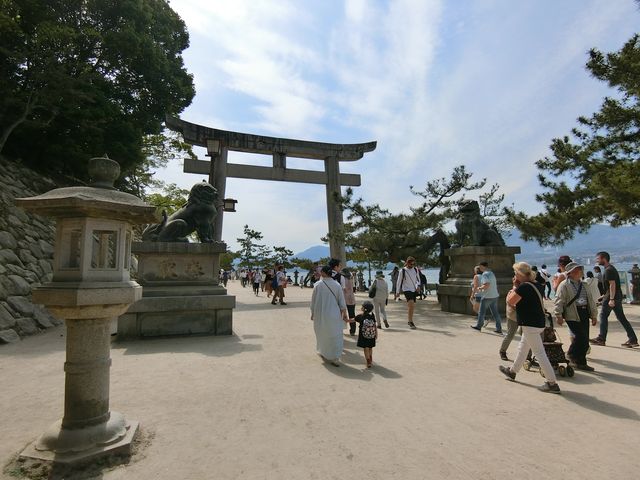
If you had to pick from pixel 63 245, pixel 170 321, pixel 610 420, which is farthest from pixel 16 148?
pixel 610 420

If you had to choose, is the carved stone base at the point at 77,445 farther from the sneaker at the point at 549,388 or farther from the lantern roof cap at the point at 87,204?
the sneaker at the point at 549,388

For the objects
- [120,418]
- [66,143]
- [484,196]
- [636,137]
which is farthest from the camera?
[484,196]

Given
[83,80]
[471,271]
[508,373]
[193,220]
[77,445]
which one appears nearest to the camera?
[77,445]

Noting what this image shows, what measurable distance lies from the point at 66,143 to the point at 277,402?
42.5 feet

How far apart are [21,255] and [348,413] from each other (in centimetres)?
969

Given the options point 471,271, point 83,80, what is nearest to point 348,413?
point 471,271

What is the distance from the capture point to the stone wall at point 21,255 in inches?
291

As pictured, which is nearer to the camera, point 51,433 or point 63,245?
point 51,433

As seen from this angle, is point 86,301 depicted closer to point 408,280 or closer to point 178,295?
point 178,295

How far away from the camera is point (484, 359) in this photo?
541cm

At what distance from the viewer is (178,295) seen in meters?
7.25

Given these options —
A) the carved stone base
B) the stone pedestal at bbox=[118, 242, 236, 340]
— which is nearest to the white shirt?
the stone pedestal at bbox=[118, 242, 236, 340]

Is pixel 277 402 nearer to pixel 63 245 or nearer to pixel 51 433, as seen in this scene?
pixel 51 433

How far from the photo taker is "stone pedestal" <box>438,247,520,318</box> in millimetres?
10117
